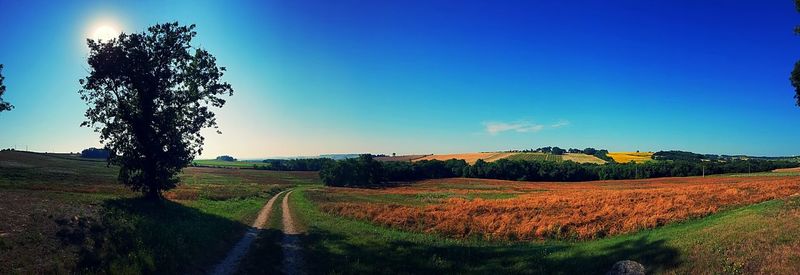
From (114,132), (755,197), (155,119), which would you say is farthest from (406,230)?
(755,197)

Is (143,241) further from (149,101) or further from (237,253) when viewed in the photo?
(149,101)

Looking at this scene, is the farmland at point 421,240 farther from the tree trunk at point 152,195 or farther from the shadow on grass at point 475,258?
the tree trunk at point 152,195

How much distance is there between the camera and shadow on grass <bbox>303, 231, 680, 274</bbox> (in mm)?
15993

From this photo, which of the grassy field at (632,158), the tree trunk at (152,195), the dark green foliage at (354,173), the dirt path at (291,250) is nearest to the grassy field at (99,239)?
the dirt path at (291,250)

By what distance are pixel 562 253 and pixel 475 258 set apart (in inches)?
160

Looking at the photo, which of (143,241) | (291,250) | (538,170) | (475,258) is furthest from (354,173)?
(475,258)

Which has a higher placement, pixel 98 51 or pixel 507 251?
pixel 98 51

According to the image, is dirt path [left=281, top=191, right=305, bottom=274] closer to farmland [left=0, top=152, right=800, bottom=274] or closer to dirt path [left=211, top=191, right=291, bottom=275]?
farmland [left=0, top=152, right=800, bottom=274]

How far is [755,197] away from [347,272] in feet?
101

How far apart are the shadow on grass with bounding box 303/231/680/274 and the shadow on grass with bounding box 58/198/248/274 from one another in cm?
468

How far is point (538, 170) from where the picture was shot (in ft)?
424

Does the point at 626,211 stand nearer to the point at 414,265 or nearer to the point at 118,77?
the point at 414,265

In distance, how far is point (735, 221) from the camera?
1980 cm

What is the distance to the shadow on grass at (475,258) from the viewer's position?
16.0 meters
